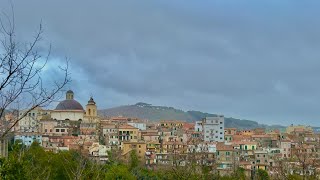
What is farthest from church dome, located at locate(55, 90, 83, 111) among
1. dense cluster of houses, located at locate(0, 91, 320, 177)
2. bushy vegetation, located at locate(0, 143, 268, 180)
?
bushy vegetation, located at locate(0, 143, 268, 180)

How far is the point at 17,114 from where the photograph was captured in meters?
6.57

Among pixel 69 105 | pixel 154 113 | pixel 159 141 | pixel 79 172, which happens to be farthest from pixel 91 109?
pixel 154 113

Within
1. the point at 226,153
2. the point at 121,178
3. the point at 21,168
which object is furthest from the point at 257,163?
the point at 21,168

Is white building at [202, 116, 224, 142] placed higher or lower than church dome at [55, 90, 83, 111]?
lower

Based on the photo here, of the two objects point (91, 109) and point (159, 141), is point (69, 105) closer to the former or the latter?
point (91, 109)

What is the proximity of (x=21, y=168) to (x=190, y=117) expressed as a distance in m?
190

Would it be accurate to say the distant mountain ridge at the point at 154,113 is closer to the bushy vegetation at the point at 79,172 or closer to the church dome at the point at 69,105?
the church dome at the point at 69,105

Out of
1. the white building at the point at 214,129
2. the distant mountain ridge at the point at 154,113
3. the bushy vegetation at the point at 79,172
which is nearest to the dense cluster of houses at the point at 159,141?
the white building at the point at 214,129

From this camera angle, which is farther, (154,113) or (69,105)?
(154,113)

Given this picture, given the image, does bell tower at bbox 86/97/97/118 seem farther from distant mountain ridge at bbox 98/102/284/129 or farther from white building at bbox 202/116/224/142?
distant mountain ridge at bbox 98/102/284/129

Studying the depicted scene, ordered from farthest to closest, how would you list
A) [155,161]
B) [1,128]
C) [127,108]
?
[127,108] < [155,161] < [1,128]

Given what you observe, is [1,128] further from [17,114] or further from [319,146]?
[319,146]

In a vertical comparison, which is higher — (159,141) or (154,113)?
(154,113)

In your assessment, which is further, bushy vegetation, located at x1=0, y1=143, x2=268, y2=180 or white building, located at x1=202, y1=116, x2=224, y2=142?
white building, located at x1=202, y1=116, x2=224, y2=142
